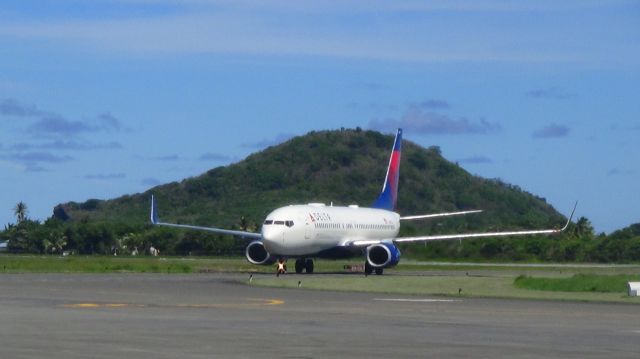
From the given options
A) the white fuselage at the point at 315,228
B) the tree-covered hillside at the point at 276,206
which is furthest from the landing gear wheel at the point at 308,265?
the tree-covered hillside at the point at 276,206

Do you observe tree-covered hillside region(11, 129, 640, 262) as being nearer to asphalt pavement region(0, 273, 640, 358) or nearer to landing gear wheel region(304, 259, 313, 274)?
landing gear wheel region(304, 259, 313, 274)

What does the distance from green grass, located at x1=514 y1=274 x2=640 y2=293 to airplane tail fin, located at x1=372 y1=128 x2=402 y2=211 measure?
3068 cm

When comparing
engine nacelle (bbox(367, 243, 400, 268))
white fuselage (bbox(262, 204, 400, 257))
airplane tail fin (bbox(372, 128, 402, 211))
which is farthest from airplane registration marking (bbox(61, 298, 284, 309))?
airplane tail fin (bbox(372, 128, 402, 211))

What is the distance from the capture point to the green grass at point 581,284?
43.9 metres

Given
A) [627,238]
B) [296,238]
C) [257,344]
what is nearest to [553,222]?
[627,238]

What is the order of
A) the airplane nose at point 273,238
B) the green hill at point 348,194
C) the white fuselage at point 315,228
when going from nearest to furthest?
the airplane nose at point 273,238 → the white fuselage at point 315,228 → the green hill at point 348,194

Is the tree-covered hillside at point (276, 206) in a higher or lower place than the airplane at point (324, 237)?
higher

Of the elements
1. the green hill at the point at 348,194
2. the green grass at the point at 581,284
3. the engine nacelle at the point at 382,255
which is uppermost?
the green hill at the point at 348,194

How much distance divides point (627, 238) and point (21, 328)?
245 feet

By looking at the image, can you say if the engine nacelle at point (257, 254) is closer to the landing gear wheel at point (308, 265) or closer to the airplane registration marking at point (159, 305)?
the landing gear wheel at point (308, 265)

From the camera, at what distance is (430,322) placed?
2802cm

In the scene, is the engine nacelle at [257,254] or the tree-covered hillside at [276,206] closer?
the engine nacelle at [257,254]

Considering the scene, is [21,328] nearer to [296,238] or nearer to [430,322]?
[430,322]

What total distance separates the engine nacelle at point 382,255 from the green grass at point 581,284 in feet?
64.9
